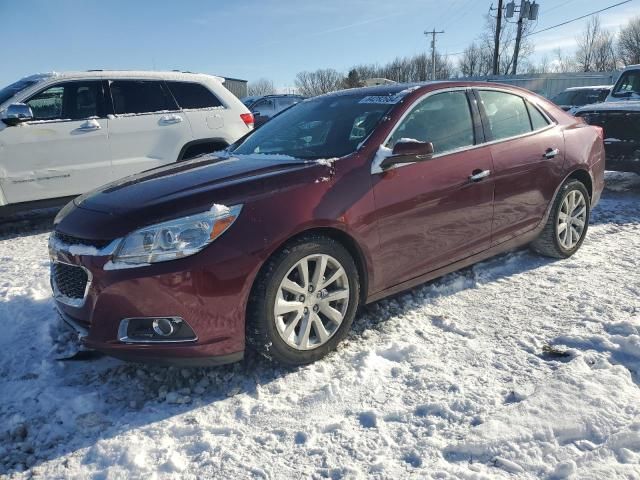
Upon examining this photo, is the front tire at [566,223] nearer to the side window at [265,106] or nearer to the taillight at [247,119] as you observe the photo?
the taillight at [247,119]

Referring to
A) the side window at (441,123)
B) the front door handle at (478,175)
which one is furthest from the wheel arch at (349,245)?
the front door handle at (478,175)

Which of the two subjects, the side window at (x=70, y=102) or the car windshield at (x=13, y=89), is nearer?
the car windshield at (x=13, y=89)

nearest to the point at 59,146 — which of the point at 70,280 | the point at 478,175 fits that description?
the point at 70,280

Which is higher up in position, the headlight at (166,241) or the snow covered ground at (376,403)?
the headlight at (166,241)

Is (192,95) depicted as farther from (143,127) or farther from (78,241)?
→ (78,241)

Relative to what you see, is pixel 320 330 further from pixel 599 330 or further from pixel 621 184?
pixel 621 184

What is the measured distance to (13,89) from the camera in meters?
5.76

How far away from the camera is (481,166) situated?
366cm

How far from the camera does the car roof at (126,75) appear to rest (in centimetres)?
588

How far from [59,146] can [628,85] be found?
972 centimetres

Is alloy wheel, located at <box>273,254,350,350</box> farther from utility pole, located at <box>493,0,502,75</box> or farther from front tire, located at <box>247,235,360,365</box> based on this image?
utility pole, located at <box>493,0,502,75</box>

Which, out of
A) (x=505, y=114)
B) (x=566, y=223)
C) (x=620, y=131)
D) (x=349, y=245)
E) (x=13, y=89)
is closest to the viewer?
(x=349, y=245)

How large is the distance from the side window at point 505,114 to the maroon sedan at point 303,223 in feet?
0.04

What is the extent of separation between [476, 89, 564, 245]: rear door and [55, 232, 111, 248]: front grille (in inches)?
107
